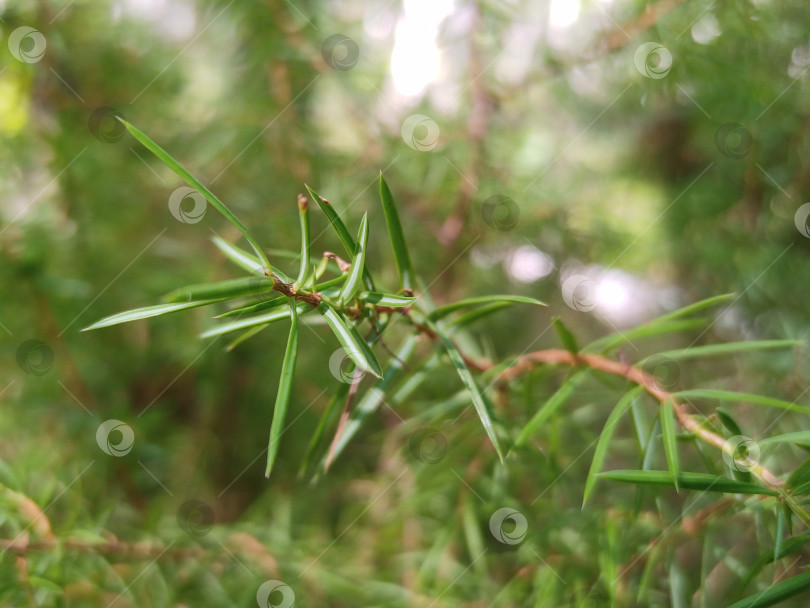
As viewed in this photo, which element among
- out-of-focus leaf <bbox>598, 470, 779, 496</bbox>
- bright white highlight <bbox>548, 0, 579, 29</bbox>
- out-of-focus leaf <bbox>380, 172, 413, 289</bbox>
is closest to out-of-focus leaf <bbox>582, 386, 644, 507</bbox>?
out-of-focus leaf <bbox>598, 470, 779, 496</bbox>

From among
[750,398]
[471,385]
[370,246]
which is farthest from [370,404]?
[370,246]

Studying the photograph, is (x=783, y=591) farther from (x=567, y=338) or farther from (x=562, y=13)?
(x=562, y=13)

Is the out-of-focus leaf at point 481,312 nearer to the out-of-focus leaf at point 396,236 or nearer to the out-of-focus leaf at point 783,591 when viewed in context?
the out-of-focus leaf at point 396,236

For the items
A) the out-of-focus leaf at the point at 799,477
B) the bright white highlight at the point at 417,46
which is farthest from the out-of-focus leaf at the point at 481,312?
the bright white highlight at the point at 417,46

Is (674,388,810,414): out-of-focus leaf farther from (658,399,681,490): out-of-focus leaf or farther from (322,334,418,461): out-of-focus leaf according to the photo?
(322,334,418,461): out-of-focus leaf

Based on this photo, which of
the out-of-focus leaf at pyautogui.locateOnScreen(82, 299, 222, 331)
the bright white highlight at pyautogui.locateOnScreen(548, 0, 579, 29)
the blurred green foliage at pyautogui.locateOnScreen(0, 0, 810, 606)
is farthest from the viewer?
the bright white highlight at pyautogui.locateOnScreen(548, 0, 579, 29)

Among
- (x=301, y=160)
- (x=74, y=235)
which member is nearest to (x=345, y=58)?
(x=301, y=160)
